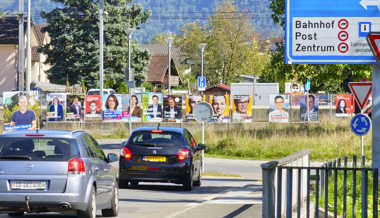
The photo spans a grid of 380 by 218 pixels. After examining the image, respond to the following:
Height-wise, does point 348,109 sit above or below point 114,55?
below

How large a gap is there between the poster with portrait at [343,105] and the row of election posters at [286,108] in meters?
2.14

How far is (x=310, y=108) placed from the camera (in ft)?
122

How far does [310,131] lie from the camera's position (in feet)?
96.8

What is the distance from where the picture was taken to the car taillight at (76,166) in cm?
905

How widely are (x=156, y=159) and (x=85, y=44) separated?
135 feet

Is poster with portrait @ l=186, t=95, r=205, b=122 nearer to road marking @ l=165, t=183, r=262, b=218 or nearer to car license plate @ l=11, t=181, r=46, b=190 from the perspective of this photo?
road marking @ l=165, t=183, r=262, b=218

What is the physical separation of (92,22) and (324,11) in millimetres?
47050

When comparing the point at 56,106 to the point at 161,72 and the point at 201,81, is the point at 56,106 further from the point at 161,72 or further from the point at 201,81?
the point at 161,72

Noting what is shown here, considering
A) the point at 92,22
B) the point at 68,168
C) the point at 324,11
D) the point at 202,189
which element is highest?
the point at 92,22

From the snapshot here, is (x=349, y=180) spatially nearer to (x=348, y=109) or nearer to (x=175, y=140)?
(x=175, y=140)

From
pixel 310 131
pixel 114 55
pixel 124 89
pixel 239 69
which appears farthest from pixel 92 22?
pixel 310 131

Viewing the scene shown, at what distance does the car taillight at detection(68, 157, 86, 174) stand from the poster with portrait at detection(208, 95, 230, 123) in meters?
26.7

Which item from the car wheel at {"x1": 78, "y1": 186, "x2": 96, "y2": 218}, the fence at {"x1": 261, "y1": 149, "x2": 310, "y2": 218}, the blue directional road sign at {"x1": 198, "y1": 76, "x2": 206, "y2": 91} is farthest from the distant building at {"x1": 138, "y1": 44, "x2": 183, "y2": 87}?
the fence at {"x1": 261, "y1": 149, "x2": 310, "y2": 218}

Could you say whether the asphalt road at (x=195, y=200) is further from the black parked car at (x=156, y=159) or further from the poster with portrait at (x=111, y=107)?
the poster with portrait at (x=111, y=107)
